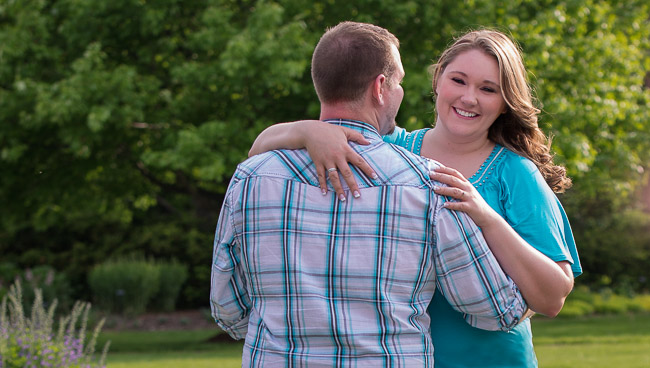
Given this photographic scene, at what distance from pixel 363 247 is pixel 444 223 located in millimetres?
218

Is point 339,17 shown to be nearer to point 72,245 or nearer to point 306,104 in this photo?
point 306,104

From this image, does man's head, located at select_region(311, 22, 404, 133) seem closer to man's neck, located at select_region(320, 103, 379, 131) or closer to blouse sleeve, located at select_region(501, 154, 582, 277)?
man's neck, located at select_region(320, 103, 379, 131)

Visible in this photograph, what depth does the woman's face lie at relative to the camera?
2.57 m

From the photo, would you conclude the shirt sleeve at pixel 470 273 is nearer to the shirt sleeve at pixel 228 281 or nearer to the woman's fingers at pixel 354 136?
the woman's fingers at pixel 354 136

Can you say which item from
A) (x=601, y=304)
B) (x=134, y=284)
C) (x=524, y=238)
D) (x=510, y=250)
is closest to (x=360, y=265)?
(x=510, y=250)

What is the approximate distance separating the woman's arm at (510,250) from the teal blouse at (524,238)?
104mm

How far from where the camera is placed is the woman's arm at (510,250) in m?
2.11

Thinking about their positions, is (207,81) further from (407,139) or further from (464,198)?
(464,198)

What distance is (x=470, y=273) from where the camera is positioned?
2.08 meters

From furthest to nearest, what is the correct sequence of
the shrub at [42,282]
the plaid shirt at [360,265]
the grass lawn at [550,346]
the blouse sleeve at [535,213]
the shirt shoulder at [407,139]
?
the shrub at [42,282]
the grass lawn at [550,346]
the shirt shoulder at [407,139]
the blouse sleeve at [535,213]
the plaid shirt at [360,265]

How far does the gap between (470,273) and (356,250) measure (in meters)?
0.31

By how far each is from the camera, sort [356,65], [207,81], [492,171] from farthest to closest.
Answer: [207,81] → [492,171] → [356,65]

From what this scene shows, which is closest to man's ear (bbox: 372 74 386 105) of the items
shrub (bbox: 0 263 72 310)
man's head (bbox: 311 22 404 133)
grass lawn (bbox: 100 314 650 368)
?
man's head (bbox: 311 22 404 133)

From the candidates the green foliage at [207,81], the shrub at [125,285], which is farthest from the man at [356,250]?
the shrub at [125,285]
